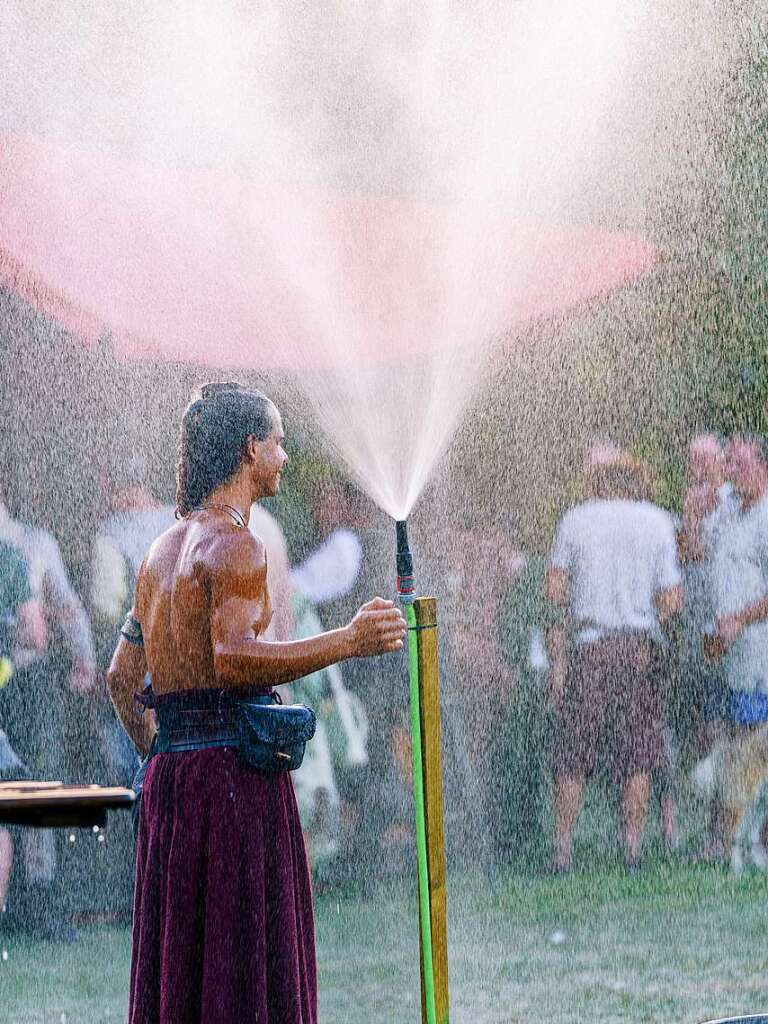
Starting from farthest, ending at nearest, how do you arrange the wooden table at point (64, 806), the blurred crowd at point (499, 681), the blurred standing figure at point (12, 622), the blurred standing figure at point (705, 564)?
the blurred standing figure at point (705, 564), the blurred crowd at point (499, 681), the blurred standing figure at point (12, 622), the wooden table at point (64, 806)

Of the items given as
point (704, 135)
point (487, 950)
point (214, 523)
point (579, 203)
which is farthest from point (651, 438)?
point (214, 523)

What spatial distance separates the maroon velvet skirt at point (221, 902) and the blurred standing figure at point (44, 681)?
274 centimetres

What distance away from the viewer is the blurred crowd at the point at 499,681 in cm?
653

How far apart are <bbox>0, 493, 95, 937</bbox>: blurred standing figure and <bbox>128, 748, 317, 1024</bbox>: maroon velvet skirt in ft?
8.99

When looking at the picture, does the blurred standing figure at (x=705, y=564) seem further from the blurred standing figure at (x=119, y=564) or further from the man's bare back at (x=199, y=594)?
the man's bare back at (x=199, y=594)

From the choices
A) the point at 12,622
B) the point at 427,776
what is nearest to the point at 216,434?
the point at 427,776

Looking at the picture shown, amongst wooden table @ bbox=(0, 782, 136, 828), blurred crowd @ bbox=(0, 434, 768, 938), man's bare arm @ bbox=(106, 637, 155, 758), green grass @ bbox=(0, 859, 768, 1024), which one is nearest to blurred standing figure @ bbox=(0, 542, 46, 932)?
blurred crowd @ bbox=(0, 434, 768, 938)

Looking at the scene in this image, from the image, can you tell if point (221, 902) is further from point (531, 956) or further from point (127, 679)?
point (531, 956)

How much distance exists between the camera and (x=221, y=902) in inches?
140

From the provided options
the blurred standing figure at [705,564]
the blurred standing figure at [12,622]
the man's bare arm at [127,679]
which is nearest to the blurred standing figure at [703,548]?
the blurred standing figure at [705,564]

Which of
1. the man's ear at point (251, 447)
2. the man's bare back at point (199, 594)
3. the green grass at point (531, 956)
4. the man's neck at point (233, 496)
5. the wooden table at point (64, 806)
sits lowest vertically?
the green grass at point (531, 956)

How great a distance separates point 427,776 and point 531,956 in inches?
94.3

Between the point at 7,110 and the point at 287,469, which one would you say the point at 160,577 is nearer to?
the point at 287,469

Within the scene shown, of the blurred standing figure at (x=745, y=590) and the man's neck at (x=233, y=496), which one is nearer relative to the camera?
the man's neck at (x=233, y=496)
